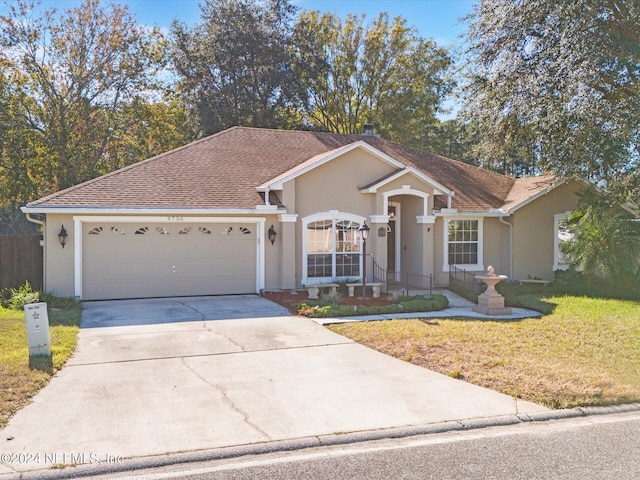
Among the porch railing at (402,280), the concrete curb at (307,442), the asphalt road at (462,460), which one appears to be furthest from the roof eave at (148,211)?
→ the asphalt road at (462,460)

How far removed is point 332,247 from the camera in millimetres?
16625

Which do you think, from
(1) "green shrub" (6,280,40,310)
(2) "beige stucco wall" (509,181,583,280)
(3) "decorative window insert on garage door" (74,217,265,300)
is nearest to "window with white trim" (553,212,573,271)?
(2) "beige stucco wall" (509,181,583,280)

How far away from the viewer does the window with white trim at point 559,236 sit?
19.1 m

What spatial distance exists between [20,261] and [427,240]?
39.3 feet

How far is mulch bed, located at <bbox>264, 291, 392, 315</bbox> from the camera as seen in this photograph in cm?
1399

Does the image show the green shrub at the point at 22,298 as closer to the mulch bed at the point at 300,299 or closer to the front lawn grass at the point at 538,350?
the mulch bed at the point at 300,299

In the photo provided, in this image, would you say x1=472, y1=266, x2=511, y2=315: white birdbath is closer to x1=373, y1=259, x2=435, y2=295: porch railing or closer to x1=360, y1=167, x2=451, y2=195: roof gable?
x1=373, y1=259, x2=435, y2=295: porch railing

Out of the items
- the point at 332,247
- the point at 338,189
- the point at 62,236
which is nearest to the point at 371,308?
the point at 332,247

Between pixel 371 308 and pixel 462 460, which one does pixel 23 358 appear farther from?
pixel 371 308

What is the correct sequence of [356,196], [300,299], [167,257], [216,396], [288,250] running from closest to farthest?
[216,396] < [300,299] < [167,257] < [288,250] < [356,196]

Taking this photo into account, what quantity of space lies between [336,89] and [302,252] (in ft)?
69.4

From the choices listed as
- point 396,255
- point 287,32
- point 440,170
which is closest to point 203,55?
point 287,32

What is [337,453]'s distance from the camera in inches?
210

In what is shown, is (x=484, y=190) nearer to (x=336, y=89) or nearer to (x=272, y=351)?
(x=272, y=351)
